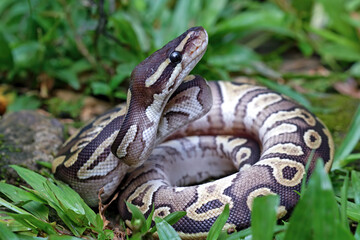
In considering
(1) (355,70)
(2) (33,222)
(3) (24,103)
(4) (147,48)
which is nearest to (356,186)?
(2) (33,222)

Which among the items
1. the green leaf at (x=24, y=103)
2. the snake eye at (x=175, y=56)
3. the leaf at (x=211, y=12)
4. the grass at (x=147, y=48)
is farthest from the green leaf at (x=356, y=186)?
the green leaf at (x=24, y=103)

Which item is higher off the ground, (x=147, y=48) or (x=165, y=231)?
(x=147, y=48)

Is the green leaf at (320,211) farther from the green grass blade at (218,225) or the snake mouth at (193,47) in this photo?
the snake mouth at (193,47)

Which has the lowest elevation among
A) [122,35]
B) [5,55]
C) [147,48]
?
[5,55]

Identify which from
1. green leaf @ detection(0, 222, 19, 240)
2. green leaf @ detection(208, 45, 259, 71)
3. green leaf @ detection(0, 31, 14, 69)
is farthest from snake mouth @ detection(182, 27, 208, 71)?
green leaf @ detection(0, 31, 14, 69)

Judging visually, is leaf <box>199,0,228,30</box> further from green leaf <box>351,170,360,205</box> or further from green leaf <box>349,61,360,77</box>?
green leaf <box>351,170,360,205</box>

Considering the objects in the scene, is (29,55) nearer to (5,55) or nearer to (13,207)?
(5,55)
